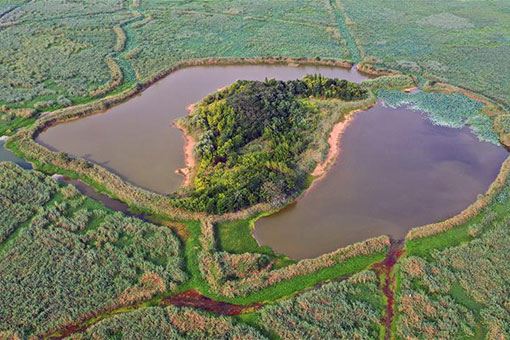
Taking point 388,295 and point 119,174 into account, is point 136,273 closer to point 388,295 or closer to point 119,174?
point 119,174

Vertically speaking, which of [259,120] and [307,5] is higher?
[307,5]

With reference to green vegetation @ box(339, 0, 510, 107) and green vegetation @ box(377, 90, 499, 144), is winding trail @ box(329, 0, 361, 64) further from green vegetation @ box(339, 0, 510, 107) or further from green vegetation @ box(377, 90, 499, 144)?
green vegetation @ box(377, 90, 499, 144)

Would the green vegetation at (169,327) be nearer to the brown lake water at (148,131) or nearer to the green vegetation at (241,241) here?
the green vegetation at (241,241)

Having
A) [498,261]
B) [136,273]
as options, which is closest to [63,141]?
[136,273]

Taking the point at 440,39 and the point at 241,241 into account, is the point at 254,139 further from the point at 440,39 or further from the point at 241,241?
the point at 440,39

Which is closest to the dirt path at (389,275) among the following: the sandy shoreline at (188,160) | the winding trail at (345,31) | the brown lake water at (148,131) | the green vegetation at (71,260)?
the green vegetation at (71,260)

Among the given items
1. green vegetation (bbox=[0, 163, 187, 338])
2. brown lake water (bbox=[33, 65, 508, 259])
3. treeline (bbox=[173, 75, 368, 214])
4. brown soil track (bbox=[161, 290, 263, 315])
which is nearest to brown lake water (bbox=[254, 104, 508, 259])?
brown lake water (bbox=[33, 65, 508, 259])

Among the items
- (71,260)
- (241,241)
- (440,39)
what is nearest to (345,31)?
(440,39)
